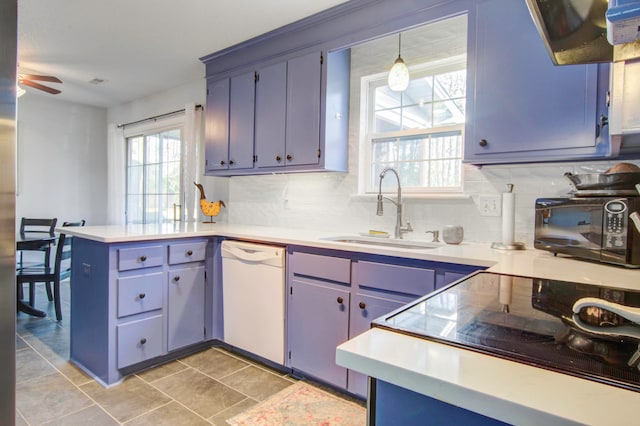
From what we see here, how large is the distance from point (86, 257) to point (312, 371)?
1.61 meters


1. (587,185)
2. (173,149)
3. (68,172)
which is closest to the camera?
(587,185)

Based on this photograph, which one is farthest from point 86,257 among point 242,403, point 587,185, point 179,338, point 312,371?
point 587,185

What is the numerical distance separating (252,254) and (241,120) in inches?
49.2

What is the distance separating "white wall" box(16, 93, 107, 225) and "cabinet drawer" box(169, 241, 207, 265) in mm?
3326

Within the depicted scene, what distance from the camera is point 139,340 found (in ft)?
7.68

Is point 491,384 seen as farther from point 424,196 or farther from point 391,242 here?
point 424,196

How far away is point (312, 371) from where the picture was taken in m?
2.19

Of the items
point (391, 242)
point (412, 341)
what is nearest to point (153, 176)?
point (391, 242)

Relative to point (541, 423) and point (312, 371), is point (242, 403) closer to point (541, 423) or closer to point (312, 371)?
point (312, 371)

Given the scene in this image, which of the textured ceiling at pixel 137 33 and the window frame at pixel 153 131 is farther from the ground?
the textured ceiling at pixel 137 33

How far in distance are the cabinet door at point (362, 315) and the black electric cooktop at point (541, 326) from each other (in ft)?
3.08

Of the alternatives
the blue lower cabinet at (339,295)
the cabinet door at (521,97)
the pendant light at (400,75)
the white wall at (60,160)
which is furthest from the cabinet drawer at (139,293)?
the white wall at (60,160)

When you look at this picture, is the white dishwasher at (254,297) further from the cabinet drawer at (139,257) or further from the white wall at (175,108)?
Answer: the white wall at (175,108)

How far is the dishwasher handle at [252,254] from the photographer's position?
7.68 ft
